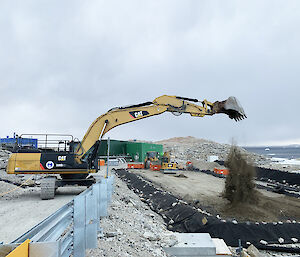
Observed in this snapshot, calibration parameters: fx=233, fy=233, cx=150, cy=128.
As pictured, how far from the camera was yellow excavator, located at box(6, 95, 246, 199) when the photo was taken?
31.9 feet

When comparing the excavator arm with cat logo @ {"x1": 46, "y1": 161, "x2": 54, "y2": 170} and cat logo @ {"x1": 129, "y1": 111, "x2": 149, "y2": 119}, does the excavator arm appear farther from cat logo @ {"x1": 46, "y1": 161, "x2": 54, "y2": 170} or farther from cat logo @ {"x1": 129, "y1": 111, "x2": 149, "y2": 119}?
cat logo @ {"x1": 46, "y1": 161, "x2": 54, "y2": 170}

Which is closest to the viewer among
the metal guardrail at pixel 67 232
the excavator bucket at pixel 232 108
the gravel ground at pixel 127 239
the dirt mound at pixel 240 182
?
the metal guardrail at pixel 67 232

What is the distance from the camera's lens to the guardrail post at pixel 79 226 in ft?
11.6

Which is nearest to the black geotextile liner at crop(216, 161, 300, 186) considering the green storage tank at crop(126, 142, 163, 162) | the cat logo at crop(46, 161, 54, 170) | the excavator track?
the excavator track

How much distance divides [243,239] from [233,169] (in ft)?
17.8

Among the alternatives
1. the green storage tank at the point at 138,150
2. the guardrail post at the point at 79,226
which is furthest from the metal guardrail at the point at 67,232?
the green storage tank at the point at 138,150

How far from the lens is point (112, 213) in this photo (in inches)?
297

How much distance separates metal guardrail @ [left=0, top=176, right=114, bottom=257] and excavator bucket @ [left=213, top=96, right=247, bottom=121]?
772cm

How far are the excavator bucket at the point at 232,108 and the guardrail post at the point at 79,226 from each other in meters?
8.23

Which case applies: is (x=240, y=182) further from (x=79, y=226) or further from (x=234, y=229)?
(x=79, y=226)

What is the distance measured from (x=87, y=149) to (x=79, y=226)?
7.20m

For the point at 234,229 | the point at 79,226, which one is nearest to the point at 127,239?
the point at 79,226

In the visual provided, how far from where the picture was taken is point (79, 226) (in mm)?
3707

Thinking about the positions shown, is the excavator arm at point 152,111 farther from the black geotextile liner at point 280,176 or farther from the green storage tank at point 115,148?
Result: the green storage tank at point 115,148
